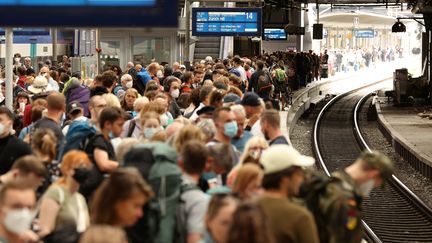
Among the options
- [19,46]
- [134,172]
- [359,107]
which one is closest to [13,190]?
[134,172]

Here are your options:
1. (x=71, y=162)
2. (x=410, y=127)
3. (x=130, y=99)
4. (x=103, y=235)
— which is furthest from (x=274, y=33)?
(x=103, y=235)

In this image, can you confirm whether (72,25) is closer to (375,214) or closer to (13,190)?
(13,190)

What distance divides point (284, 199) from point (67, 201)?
65.4 inches

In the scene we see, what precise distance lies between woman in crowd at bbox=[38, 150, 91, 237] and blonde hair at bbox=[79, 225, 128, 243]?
Answer: 1507 mm

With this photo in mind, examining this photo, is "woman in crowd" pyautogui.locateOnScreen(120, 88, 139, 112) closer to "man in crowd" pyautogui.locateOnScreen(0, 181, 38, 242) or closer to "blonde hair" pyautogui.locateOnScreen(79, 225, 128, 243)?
"man in crowd" pyautogui.locateOnScreen(0, 181, 38, 242)

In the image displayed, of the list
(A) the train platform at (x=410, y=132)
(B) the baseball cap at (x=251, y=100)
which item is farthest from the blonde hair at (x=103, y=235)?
(A) the train platform at (x=410, y=132)

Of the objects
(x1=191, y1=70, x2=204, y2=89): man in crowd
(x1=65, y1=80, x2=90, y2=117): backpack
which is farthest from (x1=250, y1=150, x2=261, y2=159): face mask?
(x1=191, y1=70, x2=204, y2=89): man in crowd

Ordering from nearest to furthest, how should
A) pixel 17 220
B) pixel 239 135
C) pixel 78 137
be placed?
1. pixel 17 220
2. pixel 78 137
3. pixel 239 135

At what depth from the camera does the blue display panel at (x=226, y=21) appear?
30703mm

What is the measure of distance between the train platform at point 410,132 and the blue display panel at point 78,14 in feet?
44.0

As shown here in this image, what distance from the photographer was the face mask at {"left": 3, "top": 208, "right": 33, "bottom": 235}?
688cm

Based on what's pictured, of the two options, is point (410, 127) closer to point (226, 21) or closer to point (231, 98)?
point (226, 21)

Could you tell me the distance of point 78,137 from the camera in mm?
9945

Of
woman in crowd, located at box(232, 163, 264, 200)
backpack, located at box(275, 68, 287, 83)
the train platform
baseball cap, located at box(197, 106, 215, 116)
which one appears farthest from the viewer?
backpack, located at box(275, 68, 287, 83)
